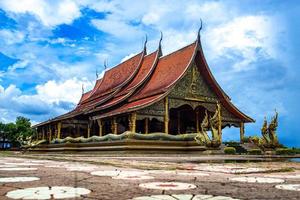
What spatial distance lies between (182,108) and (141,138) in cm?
784

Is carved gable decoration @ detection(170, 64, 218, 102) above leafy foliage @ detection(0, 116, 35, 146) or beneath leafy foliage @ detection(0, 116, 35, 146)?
above

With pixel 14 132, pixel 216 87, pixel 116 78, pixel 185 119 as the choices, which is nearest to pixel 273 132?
pixel 216 87

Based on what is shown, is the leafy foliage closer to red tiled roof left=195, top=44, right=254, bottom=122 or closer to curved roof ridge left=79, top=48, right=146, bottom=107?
curved roof ridge left=79, top=48, right=146, bottom=107

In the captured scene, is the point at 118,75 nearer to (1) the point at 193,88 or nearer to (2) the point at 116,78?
(2) the point at 116,78

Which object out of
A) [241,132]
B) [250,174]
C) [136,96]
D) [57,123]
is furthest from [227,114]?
[250,174]

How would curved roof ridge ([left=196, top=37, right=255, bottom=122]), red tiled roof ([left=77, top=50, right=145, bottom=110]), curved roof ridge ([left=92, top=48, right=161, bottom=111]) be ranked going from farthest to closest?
red tiled roof ([left=77, top=50, right=145, bottom=110]) < curved roof ridge ([left=92, top=48, right=161, bottom=111]) < curved roof ridge ([left=196, top=37, right=255, bottom=122])

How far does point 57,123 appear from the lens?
20219 mm

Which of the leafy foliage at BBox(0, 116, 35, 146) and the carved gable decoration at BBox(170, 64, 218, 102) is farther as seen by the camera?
the leafy foliage at BBox(0, 116, 35, 146)

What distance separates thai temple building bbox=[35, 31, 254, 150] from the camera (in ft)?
55.1

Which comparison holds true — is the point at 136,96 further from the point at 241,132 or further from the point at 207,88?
the point at 241,132

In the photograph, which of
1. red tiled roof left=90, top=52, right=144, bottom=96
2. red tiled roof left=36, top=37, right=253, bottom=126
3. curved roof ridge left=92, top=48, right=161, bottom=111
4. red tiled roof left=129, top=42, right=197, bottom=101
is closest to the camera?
red tiled roof left=36, top=37, right=253, bottom=126

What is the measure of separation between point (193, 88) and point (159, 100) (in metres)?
2.57

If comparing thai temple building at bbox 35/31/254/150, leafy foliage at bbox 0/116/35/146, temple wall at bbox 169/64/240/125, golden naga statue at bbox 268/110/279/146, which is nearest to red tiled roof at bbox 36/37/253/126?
thai temple building at bbox 35/31/254/150

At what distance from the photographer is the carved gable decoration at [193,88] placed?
692 inches
